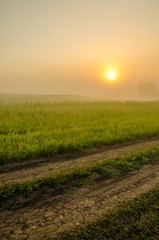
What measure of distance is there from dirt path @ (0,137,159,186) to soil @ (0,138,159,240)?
0.03m

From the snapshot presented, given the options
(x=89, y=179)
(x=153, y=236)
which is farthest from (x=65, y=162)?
(x=153, y=236)

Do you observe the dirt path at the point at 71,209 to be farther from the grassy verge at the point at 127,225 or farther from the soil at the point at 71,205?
the grassy verge at the point at 127,225

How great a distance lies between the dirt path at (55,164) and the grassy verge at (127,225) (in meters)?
A: 2.02

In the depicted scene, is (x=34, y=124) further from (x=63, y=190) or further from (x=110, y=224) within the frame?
(x=110, y=224)

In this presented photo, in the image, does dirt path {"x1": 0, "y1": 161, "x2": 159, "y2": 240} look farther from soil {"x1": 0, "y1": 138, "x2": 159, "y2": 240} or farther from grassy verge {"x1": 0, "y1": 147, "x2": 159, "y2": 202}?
grassy verge {"x1": 0, "y1": 147, "x2": 159, "y2": 202}

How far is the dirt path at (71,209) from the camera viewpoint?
7.86 feet

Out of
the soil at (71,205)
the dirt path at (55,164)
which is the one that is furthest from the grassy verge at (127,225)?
the dirt path at (55,164)

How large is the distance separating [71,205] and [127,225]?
1.06 metres

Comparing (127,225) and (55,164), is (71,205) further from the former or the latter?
(55,164)

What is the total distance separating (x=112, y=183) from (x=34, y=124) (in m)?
6.63

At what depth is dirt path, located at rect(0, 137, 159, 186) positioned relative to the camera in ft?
13.2

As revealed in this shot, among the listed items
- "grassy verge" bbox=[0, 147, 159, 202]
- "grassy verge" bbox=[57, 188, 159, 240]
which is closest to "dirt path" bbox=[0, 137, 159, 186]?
"grassy verge" bbox=[0, 147, 159, 202]

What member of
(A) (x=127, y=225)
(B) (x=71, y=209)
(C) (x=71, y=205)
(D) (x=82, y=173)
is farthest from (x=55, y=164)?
(A) (x=127, y=225)

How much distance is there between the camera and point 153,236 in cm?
230
